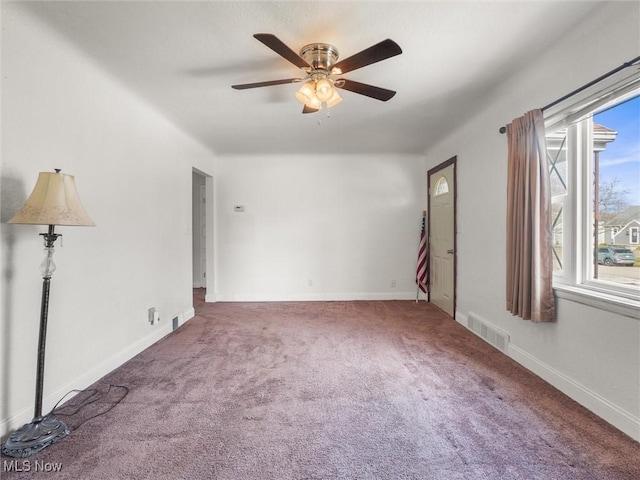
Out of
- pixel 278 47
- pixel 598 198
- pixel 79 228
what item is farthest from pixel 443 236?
pixel 79 228

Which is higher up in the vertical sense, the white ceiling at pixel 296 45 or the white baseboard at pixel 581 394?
the white ceiling at pixel 296 45

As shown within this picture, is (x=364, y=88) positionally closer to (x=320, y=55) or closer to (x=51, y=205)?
(x=320, y=55)

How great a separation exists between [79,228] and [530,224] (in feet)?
11.0

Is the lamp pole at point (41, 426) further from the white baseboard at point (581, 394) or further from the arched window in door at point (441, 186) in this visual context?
the arched window in door at point (441, 186)

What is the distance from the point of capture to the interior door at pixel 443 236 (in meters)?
3.72

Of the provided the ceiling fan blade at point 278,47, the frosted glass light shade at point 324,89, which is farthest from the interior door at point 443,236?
the ceiling fan blade at point 278,47

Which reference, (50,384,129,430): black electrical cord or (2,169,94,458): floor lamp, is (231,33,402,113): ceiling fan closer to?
(2,169,94,458): floor lamp

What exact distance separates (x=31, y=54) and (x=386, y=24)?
2.16 metres

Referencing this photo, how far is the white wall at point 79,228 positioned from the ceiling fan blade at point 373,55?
185cm

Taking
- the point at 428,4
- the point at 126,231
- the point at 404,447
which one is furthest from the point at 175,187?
the point at 404,447

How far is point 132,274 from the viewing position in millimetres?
2600

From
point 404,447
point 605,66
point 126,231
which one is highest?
point 605,66

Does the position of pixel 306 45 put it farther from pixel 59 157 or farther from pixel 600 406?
pixel 600 406

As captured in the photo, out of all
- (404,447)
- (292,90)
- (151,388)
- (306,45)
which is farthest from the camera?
(292,90)
